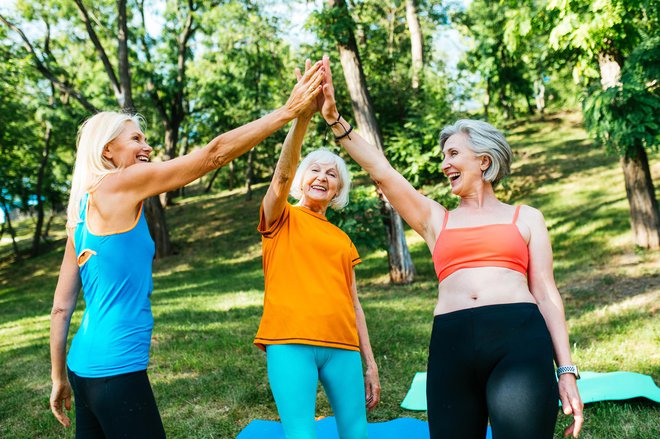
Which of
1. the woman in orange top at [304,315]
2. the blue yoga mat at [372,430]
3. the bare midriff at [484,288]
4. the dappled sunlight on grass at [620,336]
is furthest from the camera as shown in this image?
the dappled sunlight on grass at [620,336]

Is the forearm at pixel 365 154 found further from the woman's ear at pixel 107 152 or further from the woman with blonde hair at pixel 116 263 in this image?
the woman's ear at pixel 107 152

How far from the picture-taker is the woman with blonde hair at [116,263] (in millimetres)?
2100

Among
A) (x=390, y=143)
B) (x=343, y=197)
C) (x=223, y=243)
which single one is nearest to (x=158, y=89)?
(x=223, y=243)

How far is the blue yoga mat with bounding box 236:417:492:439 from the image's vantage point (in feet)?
14.0

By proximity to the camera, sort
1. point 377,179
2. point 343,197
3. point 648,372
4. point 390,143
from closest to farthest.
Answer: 1. point 377,179
2. point 343,197
3. point 648,372
4. point 390,143

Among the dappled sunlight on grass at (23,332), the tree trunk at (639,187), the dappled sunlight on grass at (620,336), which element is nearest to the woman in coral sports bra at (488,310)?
the dappled sunlight on grass at (620,336)

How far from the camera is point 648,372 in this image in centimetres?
515

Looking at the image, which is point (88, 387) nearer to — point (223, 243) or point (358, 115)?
point (358, 115)

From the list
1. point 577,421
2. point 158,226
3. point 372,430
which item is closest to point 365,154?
point 577,421

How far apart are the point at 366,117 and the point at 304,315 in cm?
784

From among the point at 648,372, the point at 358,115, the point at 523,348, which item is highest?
the point at 358,115

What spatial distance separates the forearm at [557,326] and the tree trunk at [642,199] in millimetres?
8253

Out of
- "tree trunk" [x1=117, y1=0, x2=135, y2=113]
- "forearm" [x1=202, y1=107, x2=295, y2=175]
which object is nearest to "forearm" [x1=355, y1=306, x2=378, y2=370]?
"forearm" [x1=202, y1=107, x2=295, y2=175]

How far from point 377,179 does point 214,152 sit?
33.1 inches
